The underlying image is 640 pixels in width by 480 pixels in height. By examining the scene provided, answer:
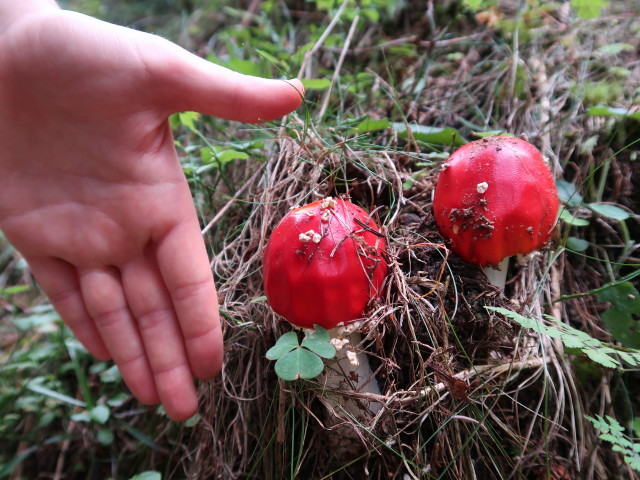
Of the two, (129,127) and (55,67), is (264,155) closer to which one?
(129,127)

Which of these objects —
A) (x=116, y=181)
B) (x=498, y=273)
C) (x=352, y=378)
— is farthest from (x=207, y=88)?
(x=498, y=273)

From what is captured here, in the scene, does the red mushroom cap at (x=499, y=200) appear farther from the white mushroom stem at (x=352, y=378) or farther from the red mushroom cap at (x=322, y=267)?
the white mushroom stem at (x=352, y=378)

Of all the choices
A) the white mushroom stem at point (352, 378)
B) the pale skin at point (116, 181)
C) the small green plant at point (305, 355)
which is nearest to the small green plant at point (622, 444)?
the white mushroom stem at point (352, 378)

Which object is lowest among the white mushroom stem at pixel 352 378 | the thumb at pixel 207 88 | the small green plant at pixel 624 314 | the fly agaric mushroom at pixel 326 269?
the white mushroom stem at pixel 352 378

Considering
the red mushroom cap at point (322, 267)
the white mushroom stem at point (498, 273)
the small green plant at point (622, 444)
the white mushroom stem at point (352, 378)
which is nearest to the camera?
the small green plant at point (622, 444)

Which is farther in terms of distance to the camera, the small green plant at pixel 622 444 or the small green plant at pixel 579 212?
the small green plant at pixel 579 212

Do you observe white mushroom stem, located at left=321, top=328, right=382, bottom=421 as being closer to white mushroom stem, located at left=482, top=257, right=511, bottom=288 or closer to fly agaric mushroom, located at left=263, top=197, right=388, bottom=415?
fly agaric mushroom, located at left=263, top=197, right=388, bottom=415

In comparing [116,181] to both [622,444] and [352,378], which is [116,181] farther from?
[622,444]

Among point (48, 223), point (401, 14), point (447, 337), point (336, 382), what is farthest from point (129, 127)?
point (401, 14)
